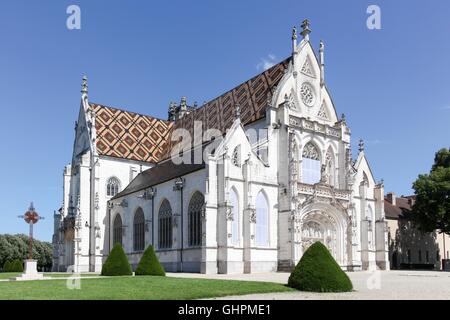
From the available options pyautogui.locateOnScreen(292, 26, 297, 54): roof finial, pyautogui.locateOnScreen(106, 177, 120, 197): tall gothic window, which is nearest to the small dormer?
pyautogui.locateOnScreen(106, 177, 120, 197): tall gothic window

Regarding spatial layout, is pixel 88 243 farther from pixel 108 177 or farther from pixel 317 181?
pixel 317 181

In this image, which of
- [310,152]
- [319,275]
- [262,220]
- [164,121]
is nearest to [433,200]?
[310,152]

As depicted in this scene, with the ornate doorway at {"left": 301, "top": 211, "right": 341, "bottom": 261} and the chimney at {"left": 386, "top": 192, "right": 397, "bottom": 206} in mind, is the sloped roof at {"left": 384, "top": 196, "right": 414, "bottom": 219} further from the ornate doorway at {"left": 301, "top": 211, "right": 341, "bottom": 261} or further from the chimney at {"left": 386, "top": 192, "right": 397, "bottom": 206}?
the ornate doorway at {"left": 301, "top": 211, "right": 341, "bottom": 261}

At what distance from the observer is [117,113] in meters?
54.0

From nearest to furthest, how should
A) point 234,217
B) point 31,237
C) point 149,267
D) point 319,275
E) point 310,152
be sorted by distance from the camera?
point 319,275 → point 149,267 → point 31,237 → point 234,217 → point 310,152

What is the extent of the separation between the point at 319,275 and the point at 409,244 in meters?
41.7

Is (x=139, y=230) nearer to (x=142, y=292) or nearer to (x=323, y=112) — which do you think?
(x=323, y=112)

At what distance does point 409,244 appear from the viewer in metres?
55.1

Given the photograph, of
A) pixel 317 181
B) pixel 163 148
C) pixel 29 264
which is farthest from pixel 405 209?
pixel 29 264

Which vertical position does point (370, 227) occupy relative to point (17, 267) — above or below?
above

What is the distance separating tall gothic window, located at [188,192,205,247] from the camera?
119 ft

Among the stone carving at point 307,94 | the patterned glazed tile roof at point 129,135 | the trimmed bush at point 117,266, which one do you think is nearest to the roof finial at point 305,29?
the stone carving at point 307,94

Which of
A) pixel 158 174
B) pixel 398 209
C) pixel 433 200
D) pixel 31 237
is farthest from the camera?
pixel 398 209

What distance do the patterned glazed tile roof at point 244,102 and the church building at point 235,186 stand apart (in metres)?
0.15
